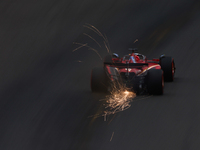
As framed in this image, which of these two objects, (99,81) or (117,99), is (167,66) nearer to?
(99,81)

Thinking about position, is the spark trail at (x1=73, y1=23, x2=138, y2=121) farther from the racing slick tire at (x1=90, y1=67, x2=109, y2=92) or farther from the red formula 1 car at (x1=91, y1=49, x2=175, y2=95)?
the racing slick tire at (x1=90, y1=67, x2=109, y2=92)

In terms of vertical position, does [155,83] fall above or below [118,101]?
above

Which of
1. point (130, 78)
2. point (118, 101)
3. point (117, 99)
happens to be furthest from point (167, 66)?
point (118, 101)

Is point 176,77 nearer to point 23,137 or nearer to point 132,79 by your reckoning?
point 132,79

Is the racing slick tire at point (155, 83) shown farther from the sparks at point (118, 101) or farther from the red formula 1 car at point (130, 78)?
the sparks at point (118, 101)

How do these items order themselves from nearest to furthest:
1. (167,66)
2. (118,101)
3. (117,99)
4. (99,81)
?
(118,101) → (117,99) → (99,81) → (167,66)

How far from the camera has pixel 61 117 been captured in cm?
861

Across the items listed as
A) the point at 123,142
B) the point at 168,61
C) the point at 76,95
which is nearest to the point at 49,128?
the point at 123,142

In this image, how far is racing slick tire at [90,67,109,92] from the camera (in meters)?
11.3

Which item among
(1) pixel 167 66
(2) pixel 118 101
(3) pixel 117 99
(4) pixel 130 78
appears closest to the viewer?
(2) pixel 118 101

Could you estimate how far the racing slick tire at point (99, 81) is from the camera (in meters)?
11.3

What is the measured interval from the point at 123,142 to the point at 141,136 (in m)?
0.44

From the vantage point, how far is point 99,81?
1131 cm

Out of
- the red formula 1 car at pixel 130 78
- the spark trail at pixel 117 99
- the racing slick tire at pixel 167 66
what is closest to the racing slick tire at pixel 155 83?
the red formula 1 car at pixel 130 78
